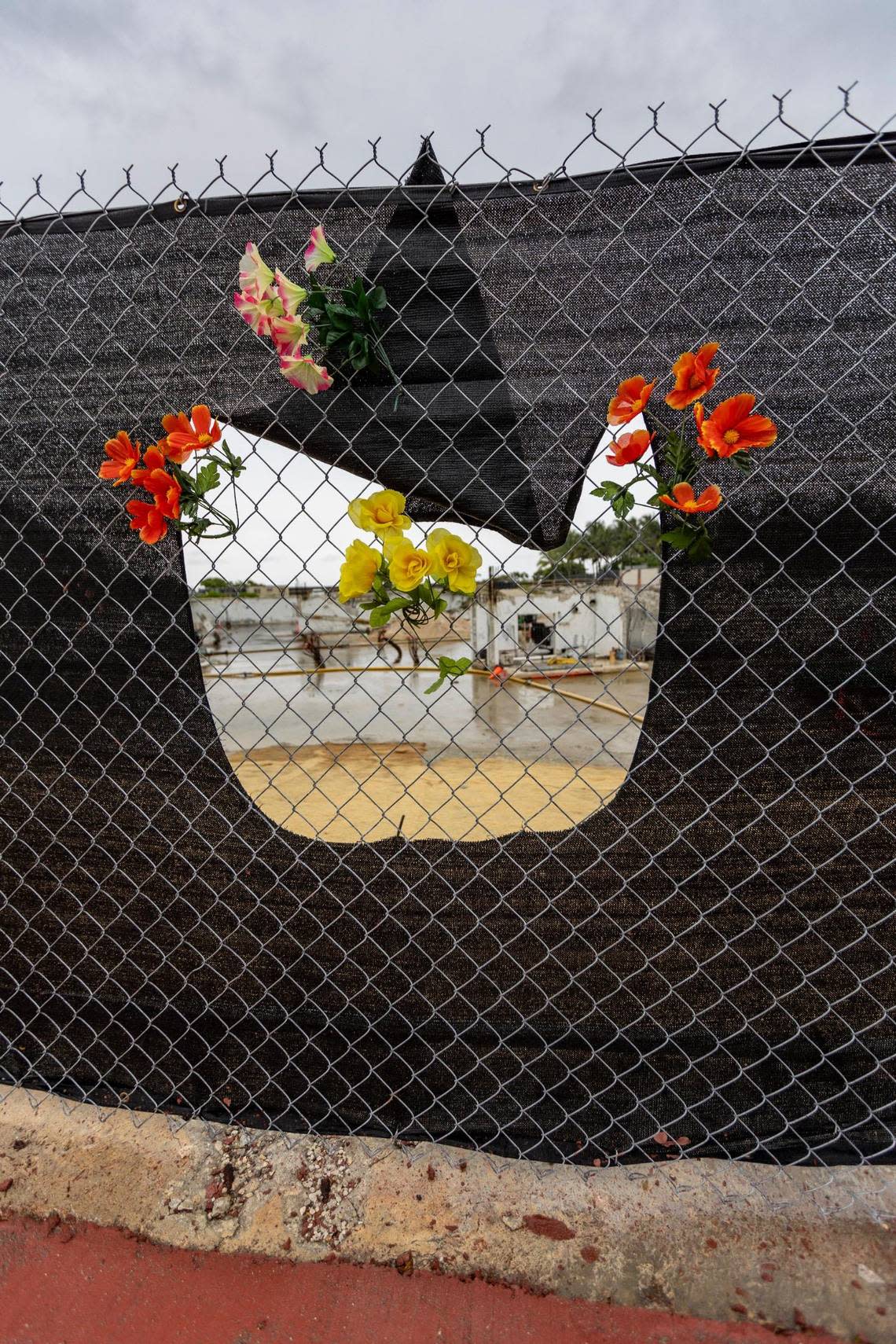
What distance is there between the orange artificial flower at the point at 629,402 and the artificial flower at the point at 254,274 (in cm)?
59

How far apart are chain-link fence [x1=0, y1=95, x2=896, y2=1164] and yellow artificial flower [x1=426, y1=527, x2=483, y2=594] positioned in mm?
123

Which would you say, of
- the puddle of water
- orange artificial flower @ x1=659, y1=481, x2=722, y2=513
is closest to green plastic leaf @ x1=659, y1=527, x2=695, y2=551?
orange artificial flower @ x1=659, y1=481, x2=722, y2=513

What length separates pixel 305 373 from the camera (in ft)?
3.95

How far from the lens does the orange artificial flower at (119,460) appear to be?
1.22 meters

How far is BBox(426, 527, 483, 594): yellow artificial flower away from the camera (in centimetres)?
109

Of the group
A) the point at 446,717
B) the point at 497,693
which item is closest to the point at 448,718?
the point at 446,717

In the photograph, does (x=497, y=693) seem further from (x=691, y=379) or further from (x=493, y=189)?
(x=493, y=189)

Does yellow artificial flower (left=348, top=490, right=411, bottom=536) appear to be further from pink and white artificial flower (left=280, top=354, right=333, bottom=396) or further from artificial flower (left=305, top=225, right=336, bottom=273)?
artificial flower (left=305, top=225, right=336, bottom=273)

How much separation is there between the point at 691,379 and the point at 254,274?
707 mm

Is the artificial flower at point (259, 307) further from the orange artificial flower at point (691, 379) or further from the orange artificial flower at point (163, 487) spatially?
the orange artificial flower at point (691, 379)

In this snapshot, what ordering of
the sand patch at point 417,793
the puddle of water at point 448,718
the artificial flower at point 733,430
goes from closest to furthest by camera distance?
1. the artificial flower at point 733,430
2. the sand patch at point 417,793
3. the puddle of water at point 448,718

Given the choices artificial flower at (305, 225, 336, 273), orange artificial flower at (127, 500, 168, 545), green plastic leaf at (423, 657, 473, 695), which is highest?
artificial flower at (305, 225, 336, 273)

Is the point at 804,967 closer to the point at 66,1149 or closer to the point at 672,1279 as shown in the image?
the point at 672,1279

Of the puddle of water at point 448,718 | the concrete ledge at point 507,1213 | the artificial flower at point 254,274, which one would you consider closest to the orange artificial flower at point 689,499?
the artificial flower at point 254,274
